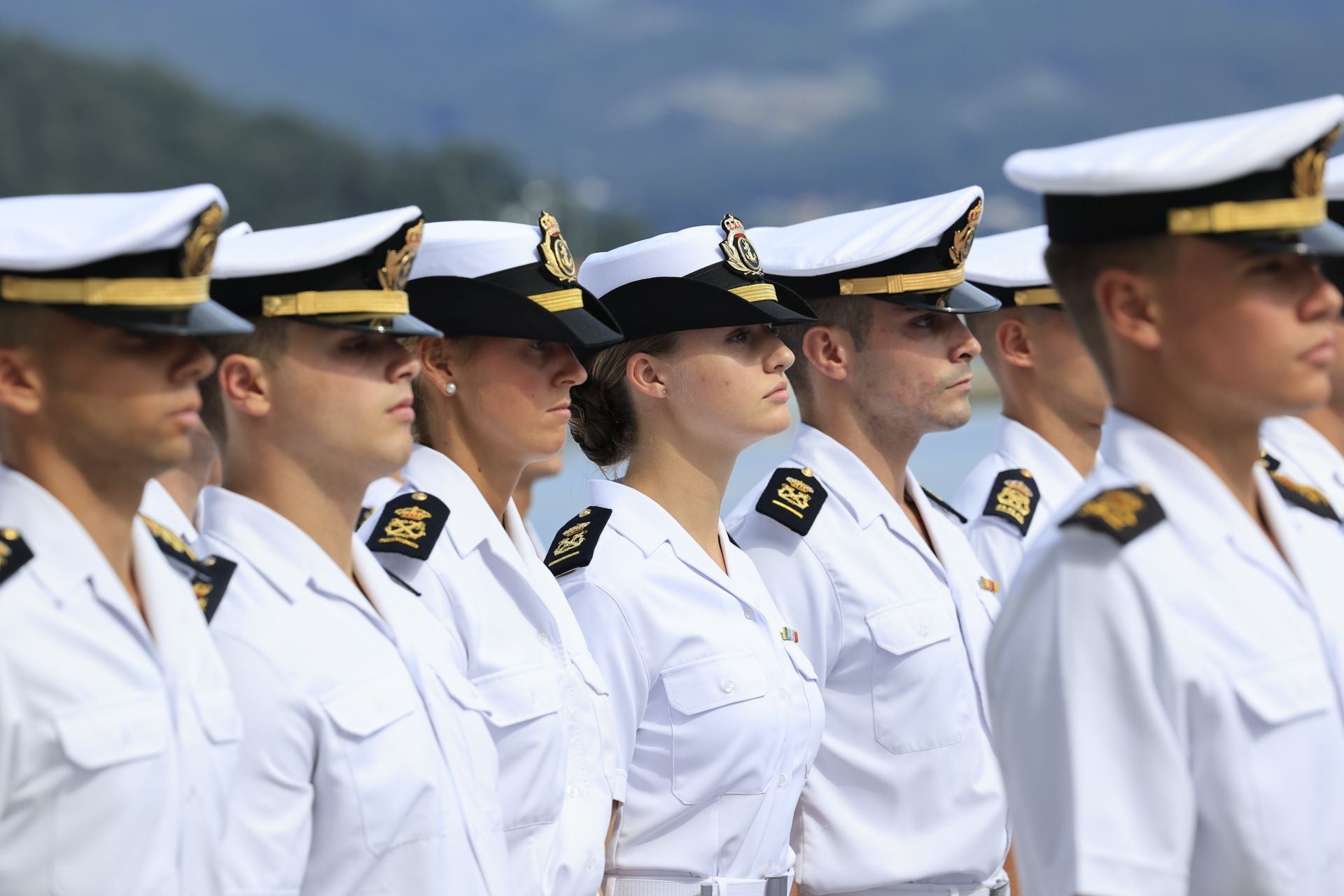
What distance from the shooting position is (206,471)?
14.4 feet

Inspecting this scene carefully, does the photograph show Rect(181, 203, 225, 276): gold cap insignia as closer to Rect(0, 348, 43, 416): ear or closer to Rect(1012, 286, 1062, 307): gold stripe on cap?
Rect(0, 348, 43, 416): ear

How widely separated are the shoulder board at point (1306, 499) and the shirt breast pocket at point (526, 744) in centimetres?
127

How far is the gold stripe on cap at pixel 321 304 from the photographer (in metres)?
2.72

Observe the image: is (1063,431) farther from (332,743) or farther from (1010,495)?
(332,743)

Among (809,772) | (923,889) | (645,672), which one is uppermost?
(645,672)

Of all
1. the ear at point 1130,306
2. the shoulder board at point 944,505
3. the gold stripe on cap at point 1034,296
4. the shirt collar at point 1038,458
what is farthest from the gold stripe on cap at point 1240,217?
the gold stripe on cap at point 1034,296

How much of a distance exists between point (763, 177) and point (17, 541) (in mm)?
81106

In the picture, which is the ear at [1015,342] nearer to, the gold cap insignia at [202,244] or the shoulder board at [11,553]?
the gold cap insignia at [202,244]

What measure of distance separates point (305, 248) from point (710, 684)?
122cm

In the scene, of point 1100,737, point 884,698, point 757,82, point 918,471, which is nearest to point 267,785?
point 1100,737

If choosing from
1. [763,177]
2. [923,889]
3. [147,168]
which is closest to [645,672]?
[923,889]

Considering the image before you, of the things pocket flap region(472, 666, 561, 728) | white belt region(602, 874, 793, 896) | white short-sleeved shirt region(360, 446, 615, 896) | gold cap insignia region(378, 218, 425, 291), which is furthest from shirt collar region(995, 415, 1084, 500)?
gold cap insignia region(378, 218, 425, 291)

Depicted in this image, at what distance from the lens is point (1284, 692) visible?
204 cm

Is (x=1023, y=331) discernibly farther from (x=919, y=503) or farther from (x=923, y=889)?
(x=923, y=889)
